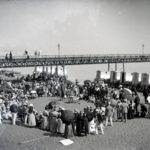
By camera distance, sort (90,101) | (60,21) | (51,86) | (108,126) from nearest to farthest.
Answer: (108,126) → (60,21) → (90,101) → (51,86)

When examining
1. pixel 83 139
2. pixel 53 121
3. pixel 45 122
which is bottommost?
pixel 83 139

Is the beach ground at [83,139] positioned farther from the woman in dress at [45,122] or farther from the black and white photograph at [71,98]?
the woman in dress at [45,122]

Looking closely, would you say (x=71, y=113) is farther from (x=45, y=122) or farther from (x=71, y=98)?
(x=71, y=98)

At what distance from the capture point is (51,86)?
14648 millimetres

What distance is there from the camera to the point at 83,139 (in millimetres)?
7430

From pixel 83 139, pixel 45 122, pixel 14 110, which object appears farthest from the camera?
pixel 14 110

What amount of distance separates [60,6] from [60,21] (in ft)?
2.69

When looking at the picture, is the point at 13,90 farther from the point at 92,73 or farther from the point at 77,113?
the point at 92,73

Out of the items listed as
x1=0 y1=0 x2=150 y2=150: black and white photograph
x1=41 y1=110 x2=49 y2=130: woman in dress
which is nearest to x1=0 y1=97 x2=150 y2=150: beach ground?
x1=0 y1=0 x2=150 y2=150: black and white photograph

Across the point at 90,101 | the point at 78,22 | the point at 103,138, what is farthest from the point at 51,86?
the point at 103,138

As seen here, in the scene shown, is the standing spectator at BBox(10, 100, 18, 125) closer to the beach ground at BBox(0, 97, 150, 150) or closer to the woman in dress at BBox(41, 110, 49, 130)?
the beach ground at BBox(0, 97, 150, 150)

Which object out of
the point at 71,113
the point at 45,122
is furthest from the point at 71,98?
the point at 71,113

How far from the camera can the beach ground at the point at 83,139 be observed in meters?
6.86

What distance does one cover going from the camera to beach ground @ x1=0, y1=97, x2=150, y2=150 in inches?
270
